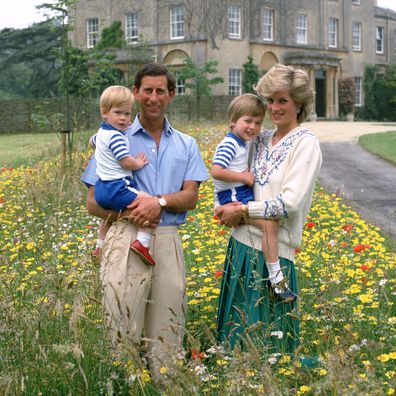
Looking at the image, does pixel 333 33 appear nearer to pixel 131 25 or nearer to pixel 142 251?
pixel 131 25

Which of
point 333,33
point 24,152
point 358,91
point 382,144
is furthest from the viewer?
point 358,91

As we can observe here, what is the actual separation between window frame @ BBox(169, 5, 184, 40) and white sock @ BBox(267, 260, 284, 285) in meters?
33.6

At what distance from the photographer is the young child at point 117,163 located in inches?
152

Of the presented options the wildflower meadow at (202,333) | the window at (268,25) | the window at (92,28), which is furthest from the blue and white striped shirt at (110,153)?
the window at (92,28)

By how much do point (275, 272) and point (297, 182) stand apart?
1.65ft

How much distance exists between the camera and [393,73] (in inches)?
1736

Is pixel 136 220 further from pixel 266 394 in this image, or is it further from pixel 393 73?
pixel 393 73

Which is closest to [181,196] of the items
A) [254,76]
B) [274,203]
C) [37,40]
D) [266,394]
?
[274,203]

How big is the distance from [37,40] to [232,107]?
150 feet

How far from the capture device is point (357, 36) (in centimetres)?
4497

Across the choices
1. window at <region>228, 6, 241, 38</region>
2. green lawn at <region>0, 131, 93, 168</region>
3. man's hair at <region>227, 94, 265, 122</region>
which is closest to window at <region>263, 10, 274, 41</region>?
window at <region>228, 6, 241, 38</region>

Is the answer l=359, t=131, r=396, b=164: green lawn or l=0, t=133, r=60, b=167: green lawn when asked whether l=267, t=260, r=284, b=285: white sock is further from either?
l=359, t=131, r=396, b=164: green lawn

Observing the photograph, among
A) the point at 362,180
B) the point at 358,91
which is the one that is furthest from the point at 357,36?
the point at 362,180

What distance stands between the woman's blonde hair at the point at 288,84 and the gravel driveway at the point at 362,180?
3.85m
